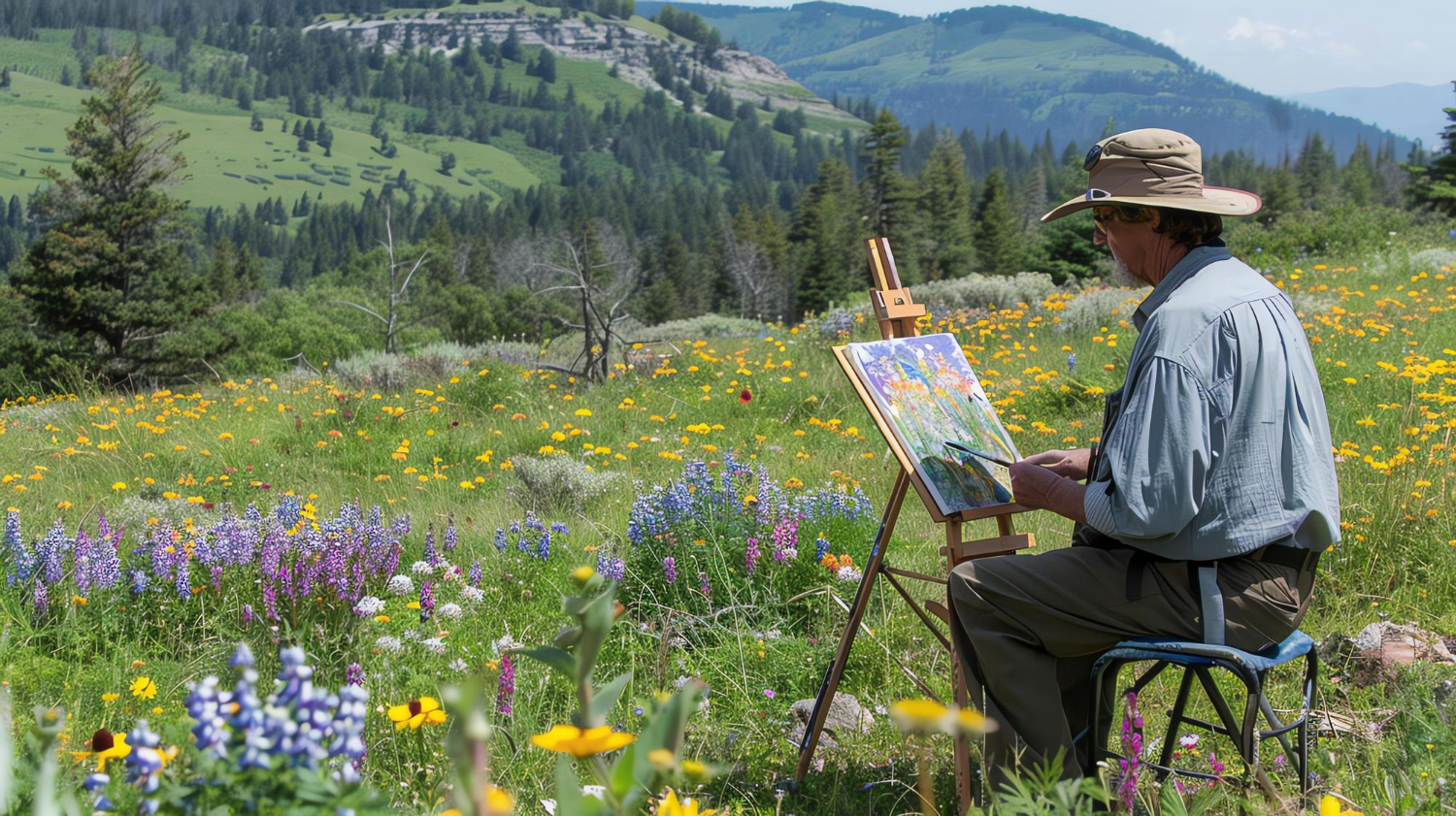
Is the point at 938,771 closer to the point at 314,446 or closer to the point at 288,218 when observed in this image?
the point at 314,446

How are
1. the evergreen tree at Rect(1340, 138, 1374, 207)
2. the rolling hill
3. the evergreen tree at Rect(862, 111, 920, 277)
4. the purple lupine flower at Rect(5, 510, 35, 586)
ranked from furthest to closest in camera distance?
the rolling hill
the evergreen tree at Rect(1340, 138, 1374, 207)
the evergreen tree at Rect(862, 111, 920, 277)
the purple lupine flower at Rect(5, 510, 35, 586)

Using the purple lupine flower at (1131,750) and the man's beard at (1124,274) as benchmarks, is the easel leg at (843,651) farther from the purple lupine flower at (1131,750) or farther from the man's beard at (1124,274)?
the purple lupine flower at (1131,750)

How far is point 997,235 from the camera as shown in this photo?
81.2m

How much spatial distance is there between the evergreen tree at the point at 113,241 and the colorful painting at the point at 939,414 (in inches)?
1381

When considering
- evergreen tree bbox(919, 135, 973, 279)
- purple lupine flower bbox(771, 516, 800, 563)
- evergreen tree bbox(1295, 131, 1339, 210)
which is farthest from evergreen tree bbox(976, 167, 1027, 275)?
purple lupine flower bbox(771, 516, 800, 563)

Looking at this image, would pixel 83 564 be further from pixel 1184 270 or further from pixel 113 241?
pixel 113 241

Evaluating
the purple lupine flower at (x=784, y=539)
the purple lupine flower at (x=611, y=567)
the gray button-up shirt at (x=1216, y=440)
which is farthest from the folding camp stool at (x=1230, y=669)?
the purple lupine flower at (x=611, y=567)

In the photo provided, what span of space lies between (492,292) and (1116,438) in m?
94.8

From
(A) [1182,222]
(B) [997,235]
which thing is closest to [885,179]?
(B) [997,235]

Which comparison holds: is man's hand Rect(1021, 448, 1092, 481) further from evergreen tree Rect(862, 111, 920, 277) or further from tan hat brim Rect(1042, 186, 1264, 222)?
evergreen tree Rect(862, 111, 920, 277)

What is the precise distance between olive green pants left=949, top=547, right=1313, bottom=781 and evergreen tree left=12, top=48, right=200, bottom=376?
35.7 m

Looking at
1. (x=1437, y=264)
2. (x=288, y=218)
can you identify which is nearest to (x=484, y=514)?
(x=1437, y=264)

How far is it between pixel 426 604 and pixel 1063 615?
234 cm

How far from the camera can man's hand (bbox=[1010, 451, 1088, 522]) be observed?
2.68 meters
